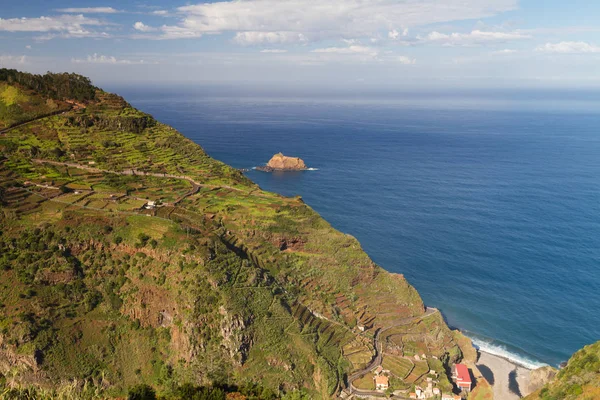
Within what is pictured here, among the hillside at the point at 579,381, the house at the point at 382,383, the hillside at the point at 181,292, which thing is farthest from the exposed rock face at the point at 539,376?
the hillside at the point at 579,381

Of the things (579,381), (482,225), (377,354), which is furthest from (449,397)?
(482,225)

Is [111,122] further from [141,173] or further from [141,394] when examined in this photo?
[141,394]

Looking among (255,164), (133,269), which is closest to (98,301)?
(133,269)

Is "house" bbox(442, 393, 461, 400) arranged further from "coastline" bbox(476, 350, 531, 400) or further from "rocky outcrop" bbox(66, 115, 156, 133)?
"rocky outcrop" bbox(66, 115, 156, 133)

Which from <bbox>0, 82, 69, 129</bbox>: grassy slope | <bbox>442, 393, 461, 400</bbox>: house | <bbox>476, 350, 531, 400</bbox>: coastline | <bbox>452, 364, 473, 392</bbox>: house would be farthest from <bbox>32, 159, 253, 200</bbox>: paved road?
<bbox>476, 350, 531, 400</bbox>: coastline

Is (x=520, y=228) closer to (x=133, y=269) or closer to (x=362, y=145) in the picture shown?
(x=133, y=269)

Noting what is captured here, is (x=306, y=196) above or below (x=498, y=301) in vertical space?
above

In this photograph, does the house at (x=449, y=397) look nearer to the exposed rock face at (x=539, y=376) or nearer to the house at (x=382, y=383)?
the house at (x=382, y=383)
